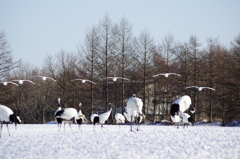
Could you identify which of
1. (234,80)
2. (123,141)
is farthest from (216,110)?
(123,141)

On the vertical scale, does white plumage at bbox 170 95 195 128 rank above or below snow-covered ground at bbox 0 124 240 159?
above

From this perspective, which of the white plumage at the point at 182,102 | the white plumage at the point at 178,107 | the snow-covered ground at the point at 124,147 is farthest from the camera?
the white plumage at the point at 182,102

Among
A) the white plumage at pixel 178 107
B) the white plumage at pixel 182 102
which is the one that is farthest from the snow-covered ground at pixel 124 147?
the white plumage at pixel 182 102

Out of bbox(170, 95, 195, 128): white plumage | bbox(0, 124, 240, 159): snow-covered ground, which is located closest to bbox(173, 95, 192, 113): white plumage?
bbox(170, 95, 195, 128): white plumage

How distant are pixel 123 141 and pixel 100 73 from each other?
96.8ft

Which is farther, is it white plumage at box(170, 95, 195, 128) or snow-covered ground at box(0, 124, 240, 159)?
white plumage at box(170, 95, 195, 128)

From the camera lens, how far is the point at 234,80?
40594 mm

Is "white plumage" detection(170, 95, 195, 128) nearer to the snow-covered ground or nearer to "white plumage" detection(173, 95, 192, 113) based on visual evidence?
"white plumage" detection(173, 95, 192, 113)

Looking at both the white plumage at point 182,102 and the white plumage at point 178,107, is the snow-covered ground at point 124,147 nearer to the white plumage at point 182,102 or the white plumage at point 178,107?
the white plumage at point 178,107

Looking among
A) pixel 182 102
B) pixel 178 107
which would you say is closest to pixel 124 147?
pixel 178 107

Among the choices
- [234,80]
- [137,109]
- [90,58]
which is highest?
[90,58]

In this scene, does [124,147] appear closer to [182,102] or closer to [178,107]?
[178,107]

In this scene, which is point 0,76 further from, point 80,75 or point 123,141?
point 123,141

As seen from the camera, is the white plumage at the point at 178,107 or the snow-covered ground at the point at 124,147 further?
the white plumage at the point at 178,107
